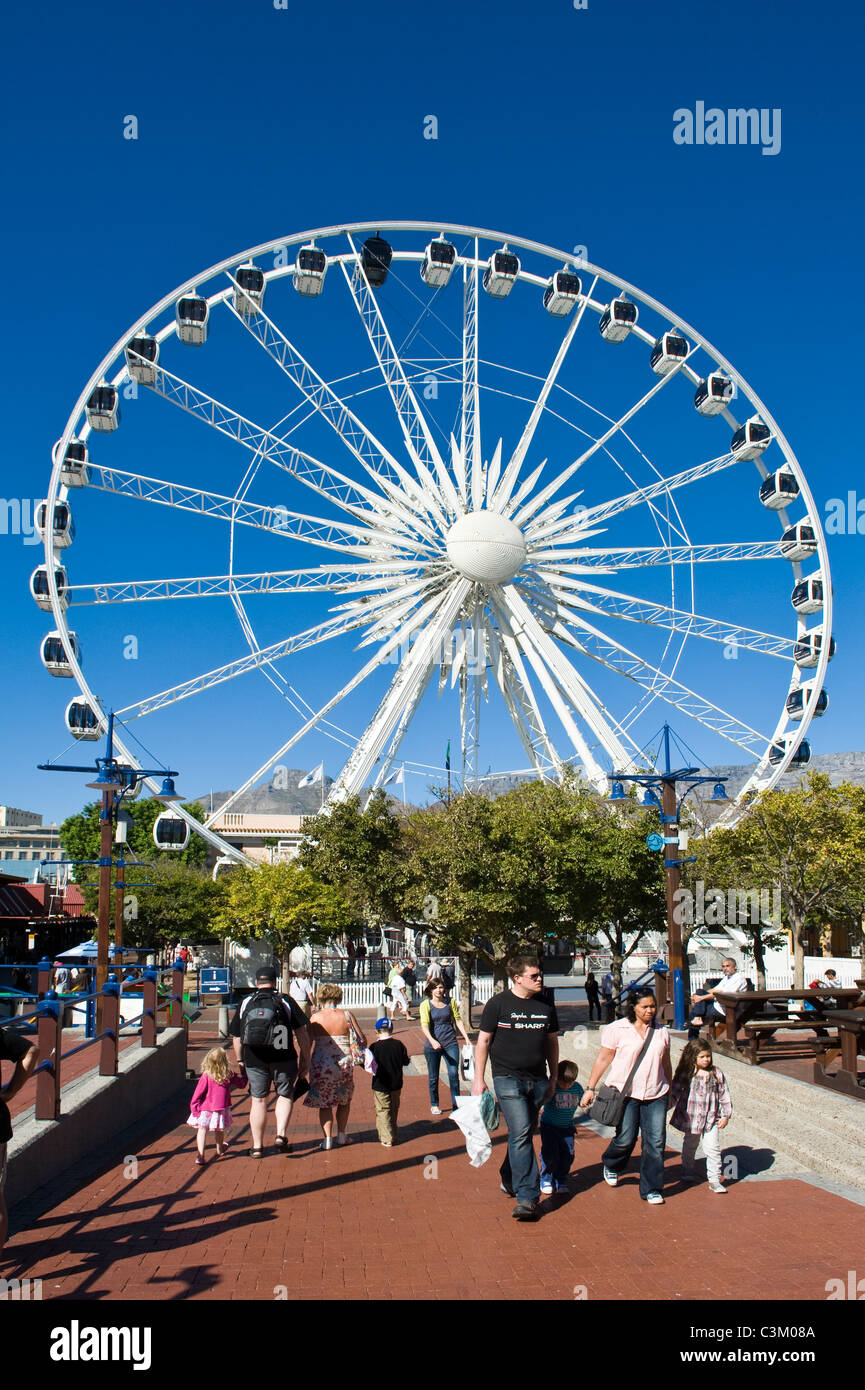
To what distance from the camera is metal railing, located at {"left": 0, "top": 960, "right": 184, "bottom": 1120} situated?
24.2ft

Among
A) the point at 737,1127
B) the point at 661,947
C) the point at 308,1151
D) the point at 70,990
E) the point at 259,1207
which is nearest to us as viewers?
the point at 259,1207

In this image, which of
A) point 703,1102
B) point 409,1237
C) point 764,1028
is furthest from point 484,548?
point 409,1237

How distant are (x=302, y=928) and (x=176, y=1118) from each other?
22622mm

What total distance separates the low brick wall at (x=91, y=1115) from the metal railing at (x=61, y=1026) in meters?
0.13

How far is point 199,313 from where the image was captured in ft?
89.7

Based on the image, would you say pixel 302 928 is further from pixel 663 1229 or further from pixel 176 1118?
pixel 663 1229

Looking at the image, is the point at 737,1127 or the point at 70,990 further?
the point at 70,990

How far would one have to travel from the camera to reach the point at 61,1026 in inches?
307

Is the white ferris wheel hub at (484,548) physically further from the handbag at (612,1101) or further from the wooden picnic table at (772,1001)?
the handbag at (612,1101)

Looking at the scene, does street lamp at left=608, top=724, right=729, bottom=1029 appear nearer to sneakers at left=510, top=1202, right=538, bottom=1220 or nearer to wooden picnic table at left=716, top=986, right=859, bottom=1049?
wooden picnic table at left=716, top=986, right=859, bottom=1049

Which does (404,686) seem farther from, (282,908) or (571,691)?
(282,908)

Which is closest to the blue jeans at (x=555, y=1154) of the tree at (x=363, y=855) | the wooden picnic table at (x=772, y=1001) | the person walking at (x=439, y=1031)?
the person walking at (x=439, y=1031)

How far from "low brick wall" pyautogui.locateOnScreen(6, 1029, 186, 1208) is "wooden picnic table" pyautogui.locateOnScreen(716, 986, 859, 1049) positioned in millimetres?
6305
